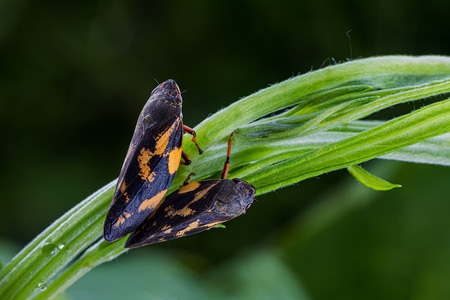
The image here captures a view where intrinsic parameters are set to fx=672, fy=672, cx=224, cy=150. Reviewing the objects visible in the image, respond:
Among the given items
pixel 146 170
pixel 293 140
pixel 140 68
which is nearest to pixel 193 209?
pixel 146 170

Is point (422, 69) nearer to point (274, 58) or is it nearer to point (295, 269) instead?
point (295, 269)

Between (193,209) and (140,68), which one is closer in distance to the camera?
(193,209)

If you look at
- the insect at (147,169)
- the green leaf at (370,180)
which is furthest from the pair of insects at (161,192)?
the green leaf at (370,180)

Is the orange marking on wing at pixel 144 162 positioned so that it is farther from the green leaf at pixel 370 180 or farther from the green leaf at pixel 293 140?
the green leaf at pixel 370 180

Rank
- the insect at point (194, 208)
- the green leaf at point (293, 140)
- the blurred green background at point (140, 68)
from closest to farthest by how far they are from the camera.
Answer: the green leaf at point (293, 140)
the insect at point (194, 208)
the blurred green background at point (140, 68)

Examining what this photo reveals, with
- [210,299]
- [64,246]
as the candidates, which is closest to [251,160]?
[64,246]

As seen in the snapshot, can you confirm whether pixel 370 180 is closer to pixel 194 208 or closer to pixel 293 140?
pixel 293 140
